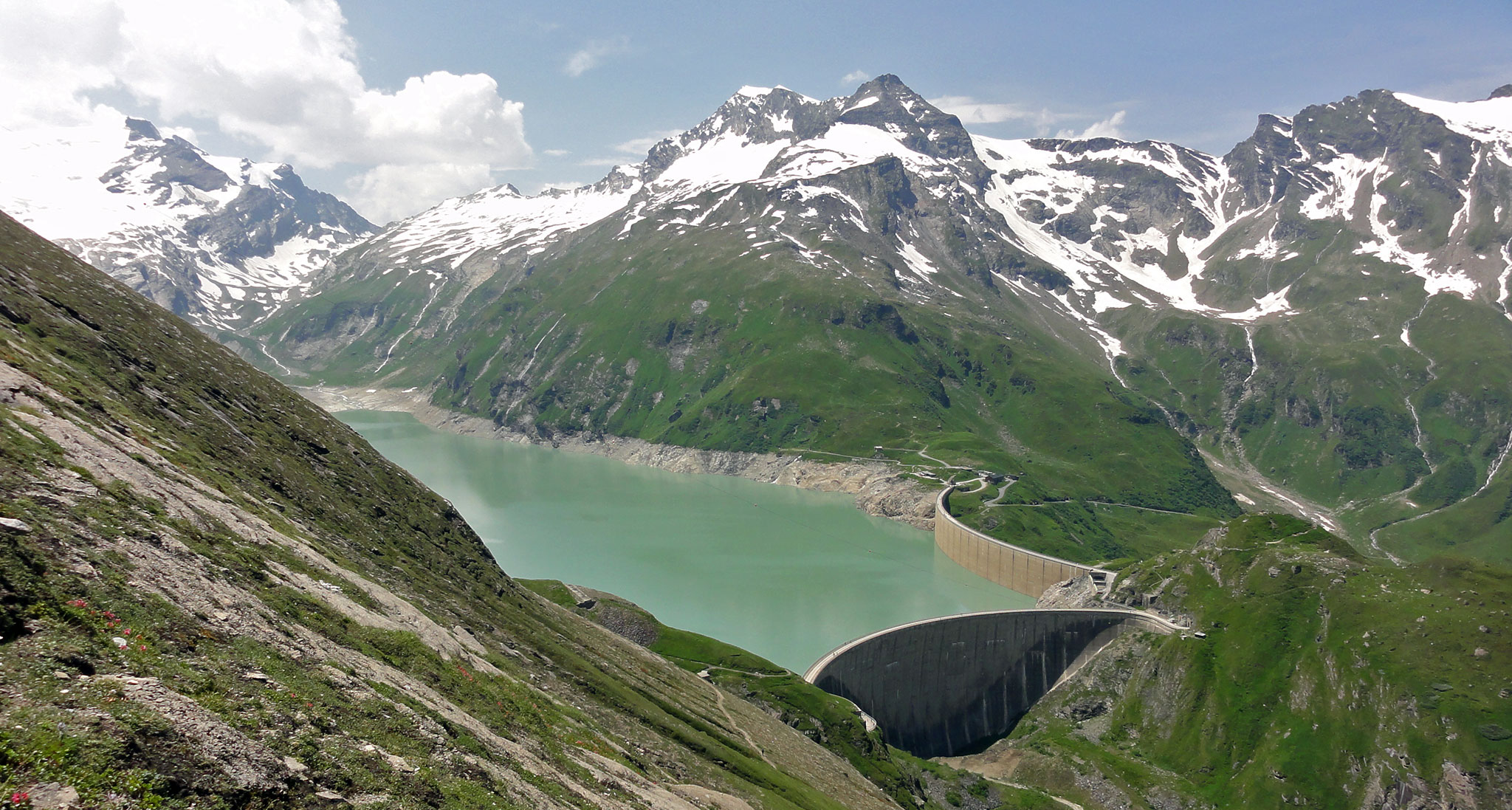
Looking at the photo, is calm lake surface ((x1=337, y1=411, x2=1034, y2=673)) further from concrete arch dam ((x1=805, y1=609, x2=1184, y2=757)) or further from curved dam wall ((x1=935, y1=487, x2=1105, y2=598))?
concrete arch dam ((x1=805, y1=609, x2=1184, y2=757))

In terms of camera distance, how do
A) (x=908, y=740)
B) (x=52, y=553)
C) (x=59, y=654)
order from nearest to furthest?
(x=59, y=654) → (x=52, y=553) → (x=908, y=740)

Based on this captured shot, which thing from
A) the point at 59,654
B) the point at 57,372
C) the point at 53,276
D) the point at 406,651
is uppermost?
the point at 53,276

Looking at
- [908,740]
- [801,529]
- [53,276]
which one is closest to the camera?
[53,276]

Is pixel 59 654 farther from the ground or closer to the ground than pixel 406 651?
farther from the ground

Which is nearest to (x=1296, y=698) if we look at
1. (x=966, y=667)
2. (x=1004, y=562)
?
(x=966, y=667)

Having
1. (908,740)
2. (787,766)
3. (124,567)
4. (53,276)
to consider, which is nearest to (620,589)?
(908,740)

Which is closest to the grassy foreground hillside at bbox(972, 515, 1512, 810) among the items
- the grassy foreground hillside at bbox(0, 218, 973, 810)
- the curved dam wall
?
the curved dam wall

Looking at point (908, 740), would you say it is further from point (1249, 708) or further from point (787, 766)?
point (787, 766)
